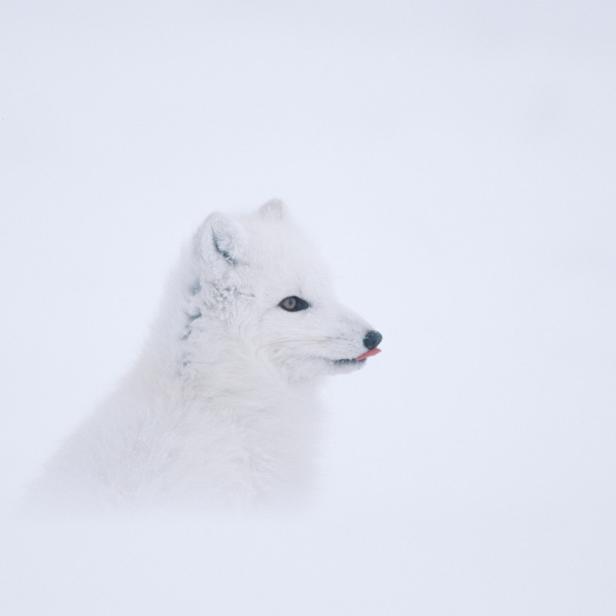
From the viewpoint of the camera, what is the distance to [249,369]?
12.5 feet

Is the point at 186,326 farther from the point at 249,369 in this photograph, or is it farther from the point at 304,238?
the point at 304,238

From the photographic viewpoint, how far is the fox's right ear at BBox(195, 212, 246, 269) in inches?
155

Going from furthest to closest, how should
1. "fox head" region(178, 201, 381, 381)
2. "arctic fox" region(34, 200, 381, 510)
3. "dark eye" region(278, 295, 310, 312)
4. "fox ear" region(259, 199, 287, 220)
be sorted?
"fox ear" region(259, 199, 287, 220) → "dark eye" region(278, 295, 310, 312) → "fox head" region(178, 201, 381, 381) → "arctic fox" region(34, 200, 381, 510)

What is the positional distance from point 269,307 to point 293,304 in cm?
14

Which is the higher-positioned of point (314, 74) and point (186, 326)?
point (314, 74)

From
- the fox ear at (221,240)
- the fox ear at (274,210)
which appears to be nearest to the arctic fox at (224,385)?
the fox ear at (221,240)

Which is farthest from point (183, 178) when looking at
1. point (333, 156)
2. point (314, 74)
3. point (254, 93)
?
point (314, 74)

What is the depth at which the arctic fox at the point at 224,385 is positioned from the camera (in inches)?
126

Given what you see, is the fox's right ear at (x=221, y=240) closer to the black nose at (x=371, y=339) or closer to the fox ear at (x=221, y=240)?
the fox ear at (x=221, y=240)

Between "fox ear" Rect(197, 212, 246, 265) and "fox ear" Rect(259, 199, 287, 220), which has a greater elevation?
"fox ear" Rect(259, 199, 287, 220)

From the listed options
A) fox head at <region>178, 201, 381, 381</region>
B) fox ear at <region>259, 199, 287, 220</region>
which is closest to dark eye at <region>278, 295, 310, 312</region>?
fox head at <region>178, 201, 381, 381</region>

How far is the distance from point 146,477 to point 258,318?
1058 millimetres

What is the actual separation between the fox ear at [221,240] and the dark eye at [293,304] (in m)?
0.31

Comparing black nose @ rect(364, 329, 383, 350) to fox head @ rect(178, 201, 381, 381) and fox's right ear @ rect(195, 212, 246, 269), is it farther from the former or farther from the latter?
fox's right ear @ rect(195, 212, 246, 269)
